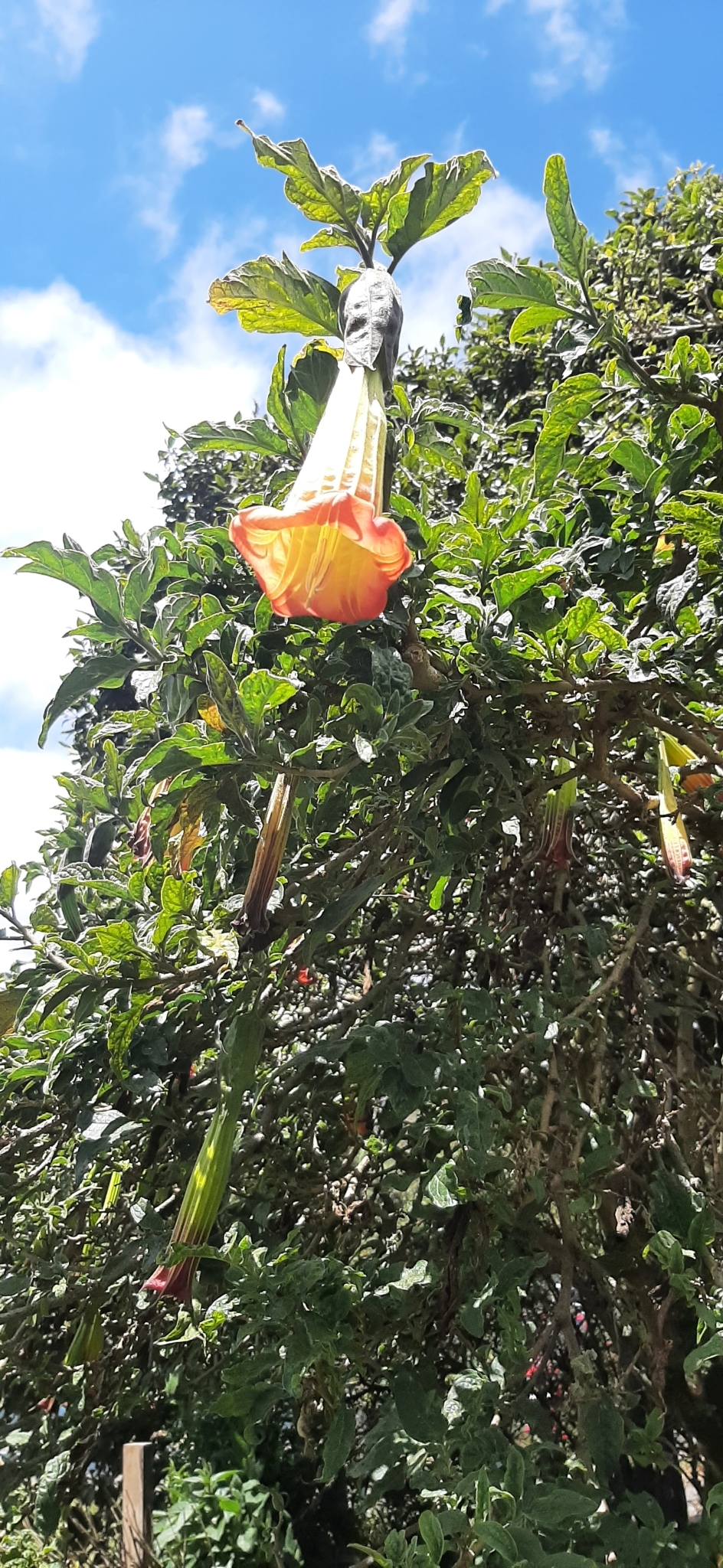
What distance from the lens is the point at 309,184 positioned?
115 centimetres

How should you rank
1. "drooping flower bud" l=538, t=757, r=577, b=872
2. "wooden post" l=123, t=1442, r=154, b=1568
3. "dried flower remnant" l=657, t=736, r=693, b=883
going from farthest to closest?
"wooden post" l=123, t=1442, r=154, b=1568
"drooping flower bud" l=538, t=757, r=577, b=872
"dried flower remnant" l=657, t=736, r=693, b=883

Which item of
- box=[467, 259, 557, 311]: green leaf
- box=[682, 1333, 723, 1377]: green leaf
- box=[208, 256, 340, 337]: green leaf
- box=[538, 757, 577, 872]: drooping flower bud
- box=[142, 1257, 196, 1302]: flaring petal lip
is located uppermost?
box=[467, 259, 557, 311]: green leaf

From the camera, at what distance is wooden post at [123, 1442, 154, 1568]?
2.64 metres

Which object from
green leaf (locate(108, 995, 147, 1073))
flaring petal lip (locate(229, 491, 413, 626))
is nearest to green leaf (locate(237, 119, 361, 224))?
flaring petal lip (locate(229, 491, 413, 626))

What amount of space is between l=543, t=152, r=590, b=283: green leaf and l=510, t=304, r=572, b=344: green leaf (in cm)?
A: 5

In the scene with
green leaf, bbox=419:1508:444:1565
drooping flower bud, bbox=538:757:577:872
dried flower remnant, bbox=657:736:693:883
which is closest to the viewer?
green leaf, bbox=419:1508:444:1565

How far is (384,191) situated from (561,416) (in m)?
0.34

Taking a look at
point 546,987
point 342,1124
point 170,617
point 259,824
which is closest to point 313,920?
point 259,824

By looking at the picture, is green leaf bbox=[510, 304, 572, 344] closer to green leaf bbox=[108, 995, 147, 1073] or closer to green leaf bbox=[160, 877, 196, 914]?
green leaf bbox=[160, 877, 196, 914]

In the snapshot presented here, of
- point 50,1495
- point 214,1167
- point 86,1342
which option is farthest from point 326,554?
point 50,1495

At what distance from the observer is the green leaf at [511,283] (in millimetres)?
1205

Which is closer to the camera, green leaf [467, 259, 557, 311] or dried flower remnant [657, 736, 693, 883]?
green leaf [467, 259, 557, 311]

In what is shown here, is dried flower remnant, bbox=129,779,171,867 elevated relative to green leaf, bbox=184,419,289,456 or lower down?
lower down

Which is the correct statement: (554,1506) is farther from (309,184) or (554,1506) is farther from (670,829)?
(309,184)
